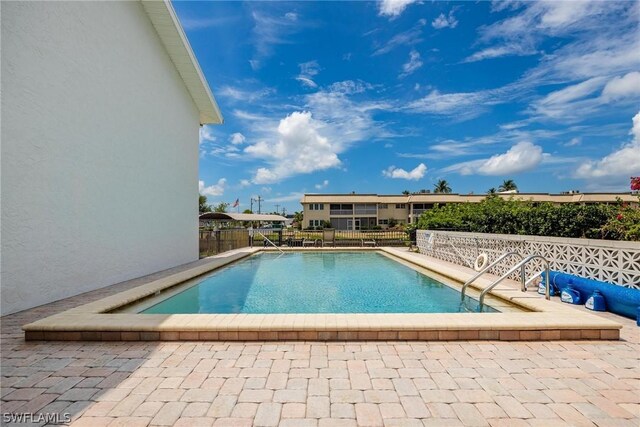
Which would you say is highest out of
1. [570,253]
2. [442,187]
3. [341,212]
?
[442,187]

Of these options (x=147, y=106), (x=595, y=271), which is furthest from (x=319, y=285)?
(x=147, y=106)

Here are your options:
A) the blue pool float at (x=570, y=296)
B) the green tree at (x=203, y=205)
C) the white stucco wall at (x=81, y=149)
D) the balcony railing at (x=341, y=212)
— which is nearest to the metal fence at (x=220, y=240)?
the white stucco wall at (x=81, y=149)

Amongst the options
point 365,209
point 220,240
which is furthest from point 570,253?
point 365,209

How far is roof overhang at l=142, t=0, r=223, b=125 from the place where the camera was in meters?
8.76

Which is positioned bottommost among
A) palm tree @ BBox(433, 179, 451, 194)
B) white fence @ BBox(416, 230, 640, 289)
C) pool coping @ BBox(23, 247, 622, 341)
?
pool coping @ BBox(23, 247, 622, 341)

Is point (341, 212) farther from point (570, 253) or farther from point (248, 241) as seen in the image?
point (570, 253)

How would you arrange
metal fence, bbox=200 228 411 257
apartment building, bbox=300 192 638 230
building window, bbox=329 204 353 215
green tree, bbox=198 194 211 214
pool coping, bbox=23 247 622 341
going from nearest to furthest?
1. pool coping, bbox=23 247 622 341
2. metal fence, bbox=200 228 411 257
3. apartment building, bbox=300 192 638 230
4. building window, bbox=329 204 353 215
5. green tree, bbox=198 194 211 214

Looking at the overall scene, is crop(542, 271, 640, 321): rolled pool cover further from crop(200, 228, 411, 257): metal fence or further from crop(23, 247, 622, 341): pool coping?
crop(200, 228, 411, 257): metal fence

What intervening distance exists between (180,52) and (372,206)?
35.4m

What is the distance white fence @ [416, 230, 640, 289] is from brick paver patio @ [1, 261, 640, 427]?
66.5 inches

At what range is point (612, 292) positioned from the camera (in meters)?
4.62

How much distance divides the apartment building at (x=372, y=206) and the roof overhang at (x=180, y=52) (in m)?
29.1

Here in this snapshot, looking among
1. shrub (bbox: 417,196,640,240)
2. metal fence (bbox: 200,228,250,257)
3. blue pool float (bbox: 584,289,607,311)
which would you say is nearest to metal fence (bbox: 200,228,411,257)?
metal fence (bbox: 200,228,250,257)

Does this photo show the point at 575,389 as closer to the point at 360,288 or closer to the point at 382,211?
the point at 360,288
